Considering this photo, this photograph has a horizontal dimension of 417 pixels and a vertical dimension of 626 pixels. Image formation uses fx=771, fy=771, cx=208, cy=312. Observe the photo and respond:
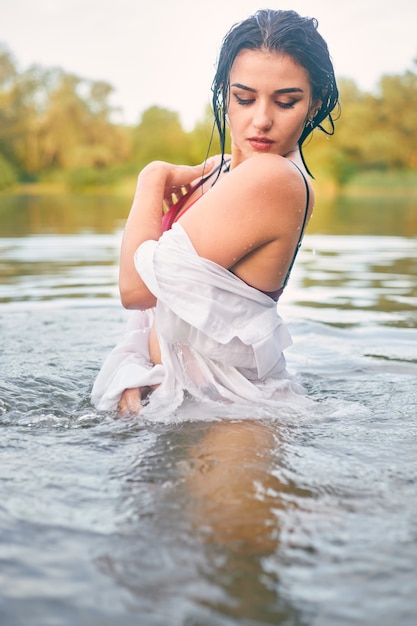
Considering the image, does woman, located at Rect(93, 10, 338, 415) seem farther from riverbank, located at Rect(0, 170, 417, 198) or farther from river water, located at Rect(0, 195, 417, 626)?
riverbank, located at Rect(0, 170, 417, 198)

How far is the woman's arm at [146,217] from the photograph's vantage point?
2467 millimetres

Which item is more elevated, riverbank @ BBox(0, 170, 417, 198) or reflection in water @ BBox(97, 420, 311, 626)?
riverbank @ BBox(0, 170, 417, 198)

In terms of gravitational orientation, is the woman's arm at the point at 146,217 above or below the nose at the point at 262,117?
below

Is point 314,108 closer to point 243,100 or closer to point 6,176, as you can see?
point 243,100

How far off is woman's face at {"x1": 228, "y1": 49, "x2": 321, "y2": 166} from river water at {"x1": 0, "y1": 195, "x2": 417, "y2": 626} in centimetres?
86

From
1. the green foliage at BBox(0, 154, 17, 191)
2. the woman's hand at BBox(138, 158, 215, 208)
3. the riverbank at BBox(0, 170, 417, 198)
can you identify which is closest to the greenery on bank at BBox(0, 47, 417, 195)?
the green foliage at BBox(0, 154, 17, 191)

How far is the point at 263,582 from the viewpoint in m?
1.48

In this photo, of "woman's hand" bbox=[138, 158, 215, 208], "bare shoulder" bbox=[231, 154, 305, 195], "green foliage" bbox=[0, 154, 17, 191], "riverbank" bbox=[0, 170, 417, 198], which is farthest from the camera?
"green foliage" bbox=[0, 154, 17, 191]

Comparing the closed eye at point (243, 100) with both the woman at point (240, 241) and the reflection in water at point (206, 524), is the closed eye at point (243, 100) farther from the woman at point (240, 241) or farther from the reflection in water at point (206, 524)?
the reflection in water at point (206, 524)

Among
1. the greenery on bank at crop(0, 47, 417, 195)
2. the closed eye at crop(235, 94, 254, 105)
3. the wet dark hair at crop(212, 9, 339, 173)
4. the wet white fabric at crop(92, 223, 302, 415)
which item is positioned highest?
the greenery on bank at crop(0, 47, 417, 195)

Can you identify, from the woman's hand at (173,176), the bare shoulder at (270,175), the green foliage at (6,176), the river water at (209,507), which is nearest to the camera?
the river water at (209,507)

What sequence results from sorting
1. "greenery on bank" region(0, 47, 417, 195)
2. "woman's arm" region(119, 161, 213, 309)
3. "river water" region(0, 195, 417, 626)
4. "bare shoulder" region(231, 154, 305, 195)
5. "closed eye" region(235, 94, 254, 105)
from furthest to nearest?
→ "greenery on bank" region(0, 47, 417, 195) < "woman's arm" region(119, 161, 213, 309) < "closed eye" region(235, 94, 254, 105) < "bare shoulder" region(231, 154, 305, 195) < "river water" region(0, 195, 417, 626)

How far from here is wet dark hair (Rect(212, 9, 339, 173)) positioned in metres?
2.25

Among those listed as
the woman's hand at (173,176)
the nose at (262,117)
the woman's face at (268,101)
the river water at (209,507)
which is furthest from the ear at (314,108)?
the river water at (209,507)
